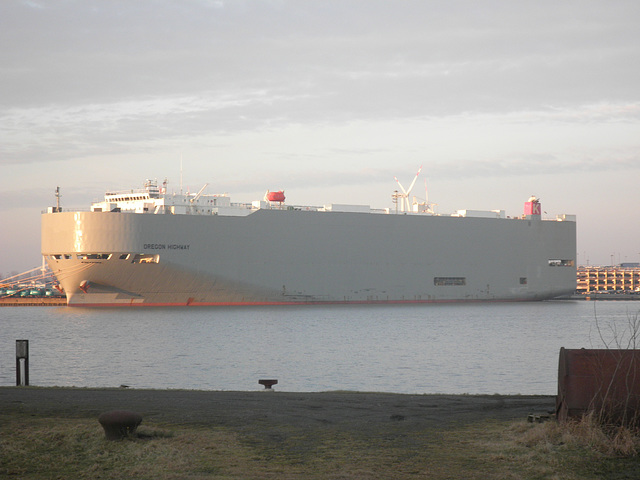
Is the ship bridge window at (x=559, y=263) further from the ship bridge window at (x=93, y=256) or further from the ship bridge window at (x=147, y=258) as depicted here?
the ship bridge window at (x=93, y=256)

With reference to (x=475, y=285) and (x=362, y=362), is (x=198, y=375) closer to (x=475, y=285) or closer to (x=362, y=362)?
(x=362, y=362)

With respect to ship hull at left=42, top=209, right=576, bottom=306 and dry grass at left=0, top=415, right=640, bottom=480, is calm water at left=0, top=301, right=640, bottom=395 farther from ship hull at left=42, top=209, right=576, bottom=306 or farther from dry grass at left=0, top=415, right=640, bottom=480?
ship hull at left=42, top=209, right=576, bottom=306

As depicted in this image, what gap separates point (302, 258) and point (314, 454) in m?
47.1

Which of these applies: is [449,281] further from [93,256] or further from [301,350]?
[301,350]

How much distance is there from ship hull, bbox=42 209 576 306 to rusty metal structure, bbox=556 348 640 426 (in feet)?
137

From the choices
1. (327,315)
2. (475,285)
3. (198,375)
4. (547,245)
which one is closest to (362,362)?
(198,375)

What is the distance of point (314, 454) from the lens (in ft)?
22.9

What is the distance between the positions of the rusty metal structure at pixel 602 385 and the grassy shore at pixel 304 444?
261 millimetres

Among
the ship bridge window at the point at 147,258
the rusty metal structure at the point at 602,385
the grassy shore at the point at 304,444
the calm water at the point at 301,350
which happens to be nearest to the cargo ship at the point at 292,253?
the ship bridge window at the point at 147,258

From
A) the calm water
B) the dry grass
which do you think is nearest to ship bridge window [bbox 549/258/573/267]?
the calm water

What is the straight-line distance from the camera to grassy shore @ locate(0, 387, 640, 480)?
645 cm

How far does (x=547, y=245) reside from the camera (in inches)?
2532

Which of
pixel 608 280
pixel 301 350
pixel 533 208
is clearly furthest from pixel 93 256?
pixel 608 280

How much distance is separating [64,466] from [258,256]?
45.6 meters
